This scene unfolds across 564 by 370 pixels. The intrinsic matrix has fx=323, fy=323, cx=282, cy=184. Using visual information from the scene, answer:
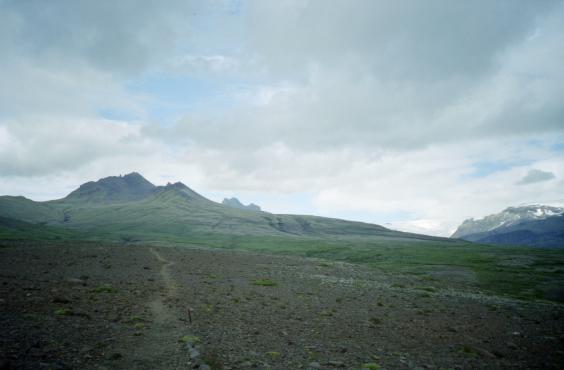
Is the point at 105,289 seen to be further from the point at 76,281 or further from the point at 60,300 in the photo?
the point at 60,300

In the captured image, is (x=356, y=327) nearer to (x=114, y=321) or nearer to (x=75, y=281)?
(x=114, y=321)

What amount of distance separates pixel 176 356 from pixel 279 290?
70.8 ft

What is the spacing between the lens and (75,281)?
27.4 m

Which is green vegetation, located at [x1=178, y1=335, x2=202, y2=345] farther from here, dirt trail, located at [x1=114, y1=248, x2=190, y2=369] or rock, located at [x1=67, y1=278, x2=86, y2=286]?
rock, located at [x1=67, y1=278, x2=86, y2=286]

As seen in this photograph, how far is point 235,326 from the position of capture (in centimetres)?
2002

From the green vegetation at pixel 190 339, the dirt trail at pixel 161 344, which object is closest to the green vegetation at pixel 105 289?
the dirt trail at pixel 161 344

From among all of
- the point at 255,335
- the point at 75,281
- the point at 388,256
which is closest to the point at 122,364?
the point at 255,335

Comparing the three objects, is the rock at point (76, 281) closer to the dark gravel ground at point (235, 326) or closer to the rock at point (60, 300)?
the dark gravel ground at point (235, 326)

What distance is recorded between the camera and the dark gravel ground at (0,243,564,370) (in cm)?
1412

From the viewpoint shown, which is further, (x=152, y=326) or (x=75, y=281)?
(x=75, y=281)

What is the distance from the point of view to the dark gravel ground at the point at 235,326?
46.3 feet

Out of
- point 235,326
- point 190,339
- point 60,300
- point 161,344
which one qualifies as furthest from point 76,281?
point 190,339

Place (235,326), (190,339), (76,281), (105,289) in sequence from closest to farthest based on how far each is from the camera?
(190,339), (235,326), (105,289), (76,281)

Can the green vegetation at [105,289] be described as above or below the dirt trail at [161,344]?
above
